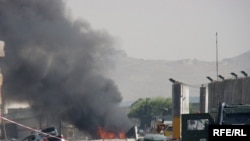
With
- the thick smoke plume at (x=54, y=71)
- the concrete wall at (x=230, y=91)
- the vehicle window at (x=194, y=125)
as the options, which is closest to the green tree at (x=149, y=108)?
the thick smoke plume at (x=54, y=71)

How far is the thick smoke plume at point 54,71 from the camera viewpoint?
52.2m

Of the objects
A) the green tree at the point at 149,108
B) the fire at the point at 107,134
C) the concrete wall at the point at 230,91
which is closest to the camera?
the concrete wall at the point at 230,91

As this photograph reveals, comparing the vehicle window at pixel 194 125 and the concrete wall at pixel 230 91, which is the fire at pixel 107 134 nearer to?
the concrete wall at pixel 230 91

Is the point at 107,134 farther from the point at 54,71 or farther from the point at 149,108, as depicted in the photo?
the point at 149,108

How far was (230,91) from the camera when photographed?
46.0 meters

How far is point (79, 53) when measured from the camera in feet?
213

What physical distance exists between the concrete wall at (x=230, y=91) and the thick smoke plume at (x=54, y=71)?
1566 cm

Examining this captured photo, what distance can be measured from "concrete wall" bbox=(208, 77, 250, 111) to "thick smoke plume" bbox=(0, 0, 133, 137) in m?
15.7

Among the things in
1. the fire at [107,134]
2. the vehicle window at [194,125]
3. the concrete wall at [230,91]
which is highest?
the concrete wall at [230,91]

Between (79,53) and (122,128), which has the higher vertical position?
(79,53)

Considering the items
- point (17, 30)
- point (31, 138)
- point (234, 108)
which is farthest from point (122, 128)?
point (234, 108)

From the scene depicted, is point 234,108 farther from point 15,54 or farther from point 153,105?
point 153,105

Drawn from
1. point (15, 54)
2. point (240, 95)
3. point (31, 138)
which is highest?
point (15, 54)

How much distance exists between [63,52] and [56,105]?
6.10 m
